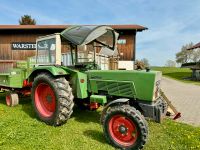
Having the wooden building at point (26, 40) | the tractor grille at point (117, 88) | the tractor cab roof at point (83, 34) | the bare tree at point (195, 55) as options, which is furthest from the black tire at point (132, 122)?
the bare tree at point (195, 55)

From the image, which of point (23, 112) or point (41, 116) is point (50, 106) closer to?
point (41, 116)

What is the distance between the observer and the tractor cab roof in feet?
17.5

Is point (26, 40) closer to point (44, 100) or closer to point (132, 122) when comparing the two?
point (44, 100)

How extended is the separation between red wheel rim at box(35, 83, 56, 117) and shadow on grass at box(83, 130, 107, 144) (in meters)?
1.15

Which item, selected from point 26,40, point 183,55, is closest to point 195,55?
point 183,55

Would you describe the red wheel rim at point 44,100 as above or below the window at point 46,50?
below

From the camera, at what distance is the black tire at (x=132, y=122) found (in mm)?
4273

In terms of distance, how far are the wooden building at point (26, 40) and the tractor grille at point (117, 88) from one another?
15787mm

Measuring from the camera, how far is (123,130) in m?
4.57

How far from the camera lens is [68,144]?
184 inches

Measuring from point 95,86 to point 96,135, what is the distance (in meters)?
1.15

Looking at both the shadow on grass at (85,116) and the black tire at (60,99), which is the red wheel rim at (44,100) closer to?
the black tire at (60,99)

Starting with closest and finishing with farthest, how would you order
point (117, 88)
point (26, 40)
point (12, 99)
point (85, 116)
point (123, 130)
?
point (123, 130)
point (117, 88)
point (85, 116)
point (12, 99)
point (26, 40)

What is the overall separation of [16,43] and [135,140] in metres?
20.0
